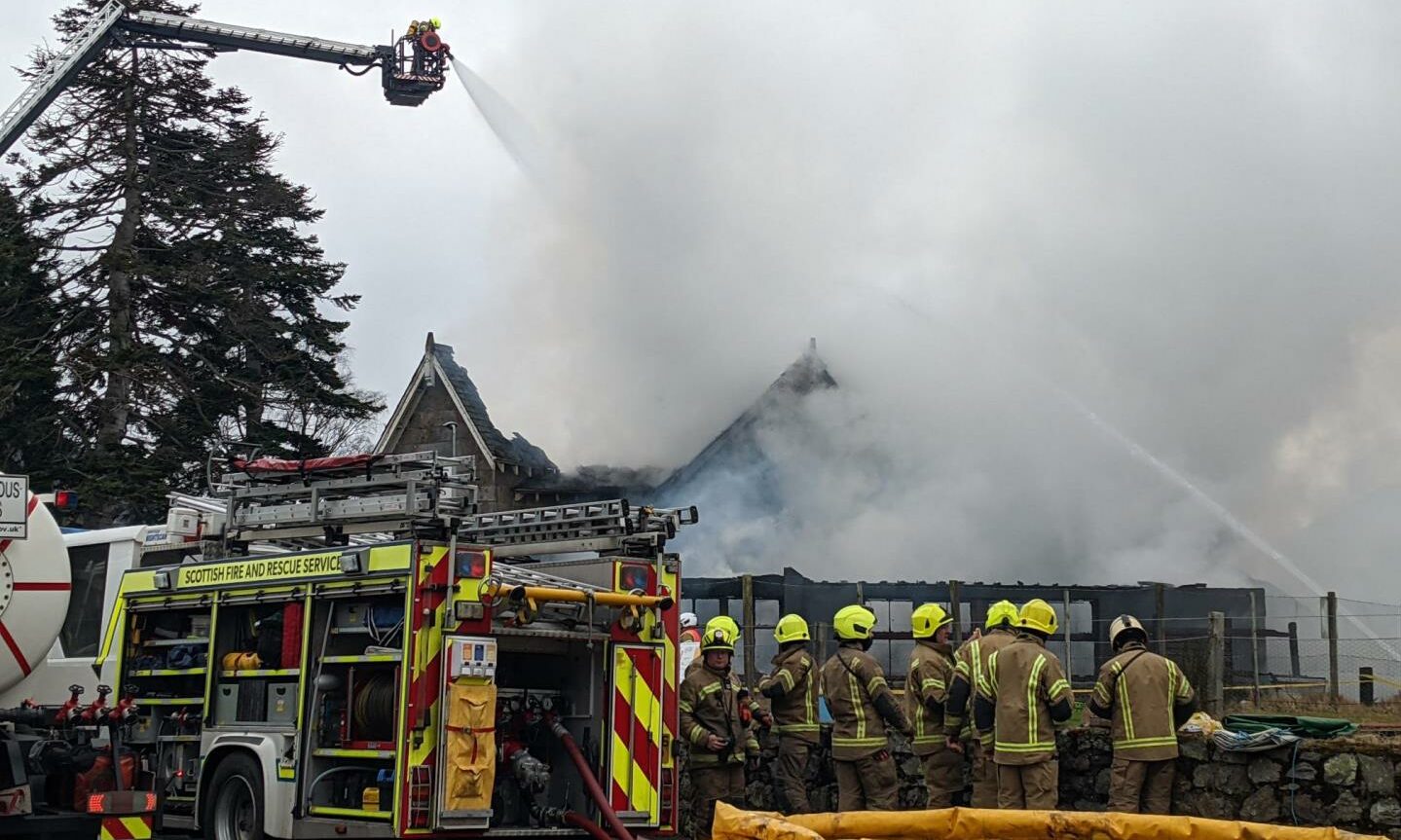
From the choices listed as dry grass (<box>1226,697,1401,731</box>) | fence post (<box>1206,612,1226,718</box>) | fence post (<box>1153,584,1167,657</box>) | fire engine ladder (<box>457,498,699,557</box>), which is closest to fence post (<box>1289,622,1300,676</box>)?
dry grass (<box>1226,697,1401,731</box>)

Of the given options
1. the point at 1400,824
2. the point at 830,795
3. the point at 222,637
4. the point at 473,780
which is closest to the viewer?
the point at 1400,824

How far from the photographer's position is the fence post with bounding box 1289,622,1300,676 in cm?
1794

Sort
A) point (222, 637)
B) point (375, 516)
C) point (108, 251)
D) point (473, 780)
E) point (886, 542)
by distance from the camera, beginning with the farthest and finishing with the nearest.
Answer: point (108, 251) → point (886, 542) → point (222, 637) → point (375, 516) → point (473, 780)

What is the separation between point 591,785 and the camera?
9148mm

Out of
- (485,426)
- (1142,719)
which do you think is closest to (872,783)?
(1142,719)

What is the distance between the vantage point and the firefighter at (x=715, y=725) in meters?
10.5

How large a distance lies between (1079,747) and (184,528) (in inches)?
271

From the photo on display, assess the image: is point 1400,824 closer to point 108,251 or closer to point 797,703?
point 797,703

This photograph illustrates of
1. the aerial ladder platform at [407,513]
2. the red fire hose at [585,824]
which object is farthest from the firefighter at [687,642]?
the red fire hose at [585,824]

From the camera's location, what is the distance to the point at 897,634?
19.1m

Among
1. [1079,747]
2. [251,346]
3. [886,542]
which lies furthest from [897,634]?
[251,346]

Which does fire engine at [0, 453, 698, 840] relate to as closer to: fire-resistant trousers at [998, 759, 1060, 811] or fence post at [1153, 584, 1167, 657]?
fire-resistant trousers at [998, 759, 1060, 811]

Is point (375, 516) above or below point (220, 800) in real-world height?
above

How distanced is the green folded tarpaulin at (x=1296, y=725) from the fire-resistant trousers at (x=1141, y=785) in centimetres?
47
